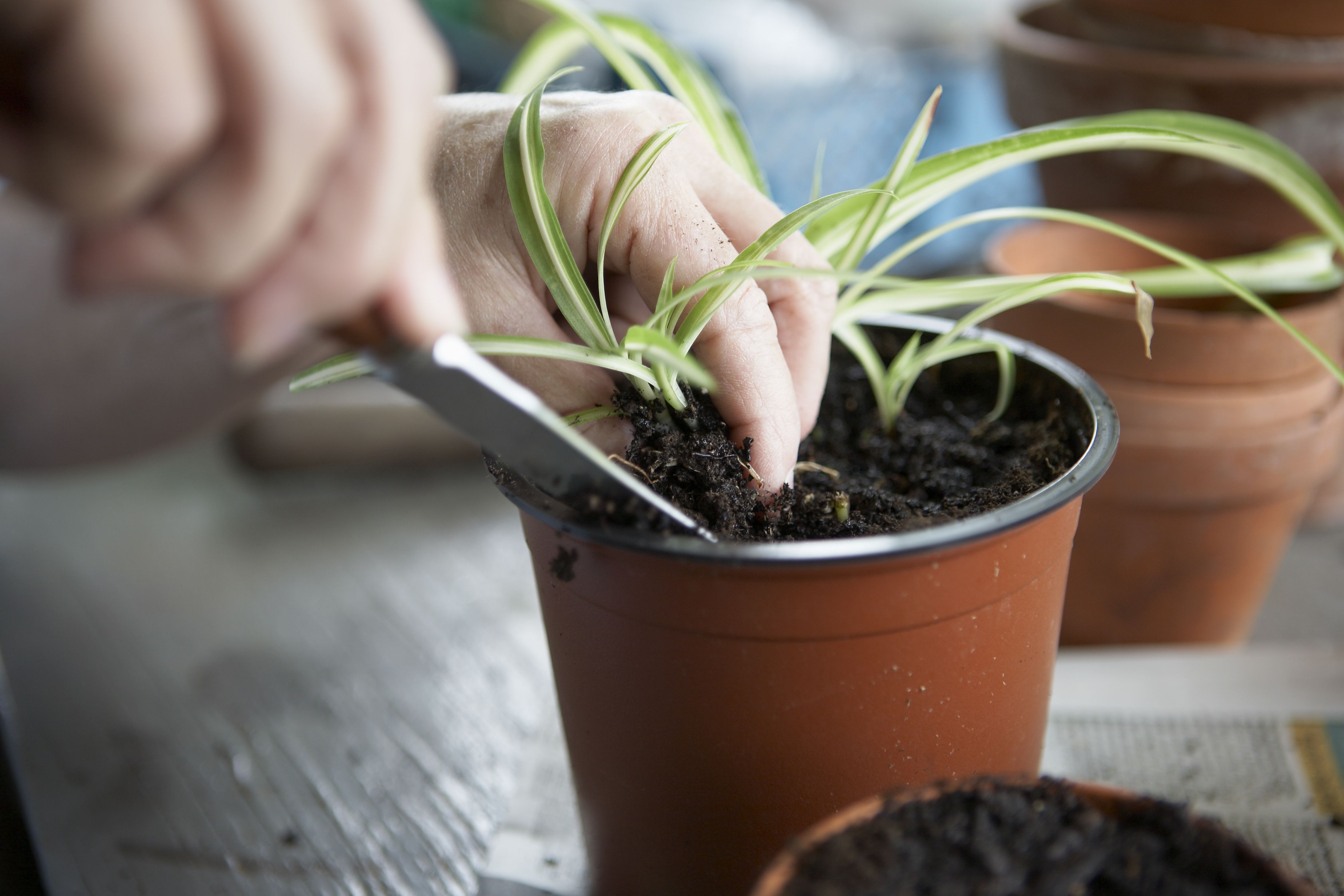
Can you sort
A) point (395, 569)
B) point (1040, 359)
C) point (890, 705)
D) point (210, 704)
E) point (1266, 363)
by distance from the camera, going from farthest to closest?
point (395, 569), point (210, 704), point (1266, 363), point (1040, 359), point (890, 705)

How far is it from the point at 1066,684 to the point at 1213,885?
482 mm

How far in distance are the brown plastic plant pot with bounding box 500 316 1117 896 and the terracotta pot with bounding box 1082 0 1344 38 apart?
0.71 m

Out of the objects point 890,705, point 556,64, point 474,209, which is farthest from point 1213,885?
point 556,64

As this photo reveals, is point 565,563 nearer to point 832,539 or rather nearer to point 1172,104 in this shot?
point 832,539

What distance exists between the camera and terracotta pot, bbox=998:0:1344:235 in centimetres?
90

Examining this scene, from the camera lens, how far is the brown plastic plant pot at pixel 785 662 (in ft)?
1.42

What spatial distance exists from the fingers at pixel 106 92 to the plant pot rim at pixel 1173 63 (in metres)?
0.95

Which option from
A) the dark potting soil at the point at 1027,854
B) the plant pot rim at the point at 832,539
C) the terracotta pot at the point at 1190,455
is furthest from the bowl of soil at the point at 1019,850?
the terracotta pot at the point at 1190,455

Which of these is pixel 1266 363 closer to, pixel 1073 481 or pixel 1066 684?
pixel 1066 684

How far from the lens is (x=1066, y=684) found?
0.82 meters

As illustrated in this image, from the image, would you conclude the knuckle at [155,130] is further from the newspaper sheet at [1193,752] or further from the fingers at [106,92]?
the newspaper sheet at [1193,752]

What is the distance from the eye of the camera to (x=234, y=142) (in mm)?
239

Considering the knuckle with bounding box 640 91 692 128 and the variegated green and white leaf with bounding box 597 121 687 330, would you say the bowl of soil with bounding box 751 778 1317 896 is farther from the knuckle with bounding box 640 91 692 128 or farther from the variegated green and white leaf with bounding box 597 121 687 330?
the knuckle with bounding box 640 91 692 128

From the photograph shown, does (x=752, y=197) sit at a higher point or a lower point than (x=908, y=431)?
higher
